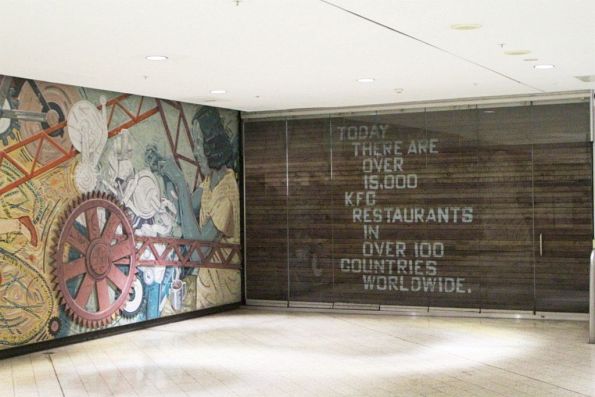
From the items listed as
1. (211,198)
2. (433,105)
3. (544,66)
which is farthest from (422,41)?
(211,198)

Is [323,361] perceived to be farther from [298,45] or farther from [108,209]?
[108,209]

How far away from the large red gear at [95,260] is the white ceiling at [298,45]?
1485mm

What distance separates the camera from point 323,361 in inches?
360

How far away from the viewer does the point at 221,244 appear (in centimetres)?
1320

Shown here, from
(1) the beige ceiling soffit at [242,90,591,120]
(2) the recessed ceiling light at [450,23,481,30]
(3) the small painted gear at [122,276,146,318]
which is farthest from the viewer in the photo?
(1) the beige ceiling soffit at [242,90,591,120]

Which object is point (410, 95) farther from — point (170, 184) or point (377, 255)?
point (170, 184)

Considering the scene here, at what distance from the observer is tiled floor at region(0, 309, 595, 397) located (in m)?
7.88

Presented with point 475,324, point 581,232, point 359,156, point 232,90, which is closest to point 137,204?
point 232,90

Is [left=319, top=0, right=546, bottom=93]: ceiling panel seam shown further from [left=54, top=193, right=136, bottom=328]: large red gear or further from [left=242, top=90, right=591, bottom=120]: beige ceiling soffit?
[left=54, top=193, right=136, bottom=328]: large red gear

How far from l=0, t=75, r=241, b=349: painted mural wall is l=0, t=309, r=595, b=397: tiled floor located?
46 cm

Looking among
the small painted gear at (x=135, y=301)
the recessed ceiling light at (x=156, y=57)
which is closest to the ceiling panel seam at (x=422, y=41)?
the recessed ceiling light at (x=156, y=57)

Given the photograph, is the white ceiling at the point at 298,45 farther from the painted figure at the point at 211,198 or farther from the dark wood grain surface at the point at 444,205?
the painted figure at the point at 211,198

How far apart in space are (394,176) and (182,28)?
612 centimetres

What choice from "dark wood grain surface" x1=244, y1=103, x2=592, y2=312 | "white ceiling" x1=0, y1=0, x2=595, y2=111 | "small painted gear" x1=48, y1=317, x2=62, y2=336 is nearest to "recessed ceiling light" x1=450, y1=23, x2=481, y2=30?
"white ceiling" x1=0, y1=0, x2=595, y2=111
